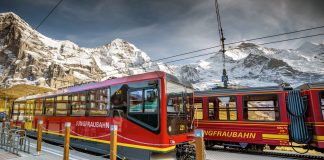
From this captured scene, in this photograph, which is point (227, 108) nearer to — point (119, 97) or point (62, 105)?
point (119, 97)

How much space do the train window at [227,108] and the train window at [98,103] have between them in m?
6.19

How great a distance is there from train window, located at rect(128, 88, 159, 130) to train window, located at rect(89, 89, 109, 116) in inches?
62.8

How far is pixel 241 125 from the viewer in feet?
39.7

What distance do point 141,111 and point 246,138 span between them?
6144 millimetres

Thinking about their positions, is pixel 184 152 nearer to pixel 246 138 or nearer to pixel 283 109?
pixel 246 138

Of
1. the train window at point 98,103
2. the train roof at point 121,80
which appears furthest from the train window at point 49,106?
the train window at point 98,103

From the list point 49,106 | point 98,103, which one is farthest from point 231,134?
point 49,106

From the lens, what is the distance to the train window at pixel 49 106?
14.1 meters

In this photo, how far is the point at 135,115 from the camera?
28.5 feet

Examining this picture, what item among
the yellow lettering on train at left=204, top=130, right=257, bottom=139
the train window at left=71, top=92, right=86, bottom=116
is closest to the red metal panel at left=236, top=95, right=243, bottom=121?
the yellow lettering on train at left=204, top=130, right=257, bottom=139

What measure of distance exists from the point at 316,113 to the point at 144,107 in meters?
7.34

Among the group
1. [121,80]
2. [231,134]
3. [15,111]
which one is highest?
[121,80]

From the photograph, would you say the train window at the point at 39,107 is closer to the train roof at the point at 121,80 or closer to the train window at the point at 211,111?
the train roof at the point at 121,80

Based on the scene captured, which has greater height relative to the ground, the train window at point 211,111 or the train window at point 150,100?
the train window at point 150,100
